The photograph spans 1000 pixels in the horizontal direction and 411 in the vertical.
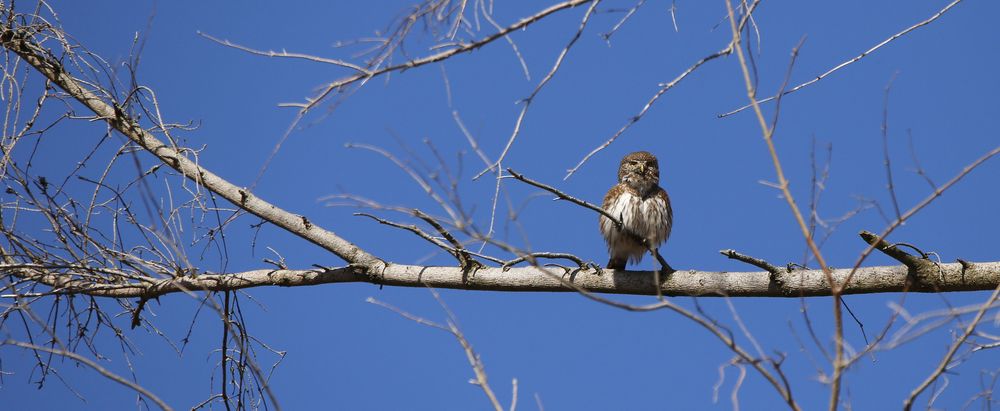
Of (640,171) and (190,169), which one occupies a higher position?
(640,171)

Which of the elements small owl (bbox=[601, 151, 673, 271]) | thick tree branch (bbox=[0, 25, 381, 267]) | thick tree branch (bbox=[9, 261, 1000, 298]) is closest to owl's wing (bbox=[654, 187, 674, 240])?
small owl (bbox=[601, 151, 673, 271])

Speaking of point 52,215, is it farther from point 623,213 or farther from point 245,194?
point 623,213

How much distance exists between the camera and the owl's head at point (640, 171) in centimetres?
650

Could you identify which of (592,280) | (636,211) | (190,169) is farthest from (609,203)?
(190,169)

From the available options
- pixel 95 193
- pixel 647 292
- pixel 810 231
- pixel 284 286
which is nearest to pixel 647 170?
pixel 647 292

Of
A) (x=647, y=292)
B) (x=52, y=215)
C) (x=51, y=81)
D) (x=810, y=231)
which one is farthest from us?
(x=647, y=292)

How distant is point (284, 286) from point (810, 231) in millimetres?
3479

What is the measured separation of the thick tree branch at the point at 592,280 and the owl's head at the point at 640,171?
125 centimetres

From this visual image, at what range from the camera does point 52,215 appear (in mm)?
4258

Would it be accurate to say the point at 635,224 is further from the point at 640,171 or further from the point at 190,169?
the point at 190,169

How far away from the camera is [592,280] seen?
5336mm

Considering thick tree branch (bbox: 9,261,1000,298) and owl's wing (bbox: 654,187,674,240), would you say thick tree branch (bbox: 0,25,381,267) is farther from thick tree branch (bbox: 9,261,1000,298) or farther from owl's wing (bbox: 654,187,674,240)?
owl's wing (bbox: 654,187,674,240)

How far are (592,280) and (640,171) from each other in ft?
4.70

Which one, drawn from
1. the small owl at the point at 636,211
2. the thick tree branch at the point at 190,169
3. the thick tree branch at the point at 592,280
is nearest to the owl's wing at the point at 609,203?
the small owl at the point at 636,211
